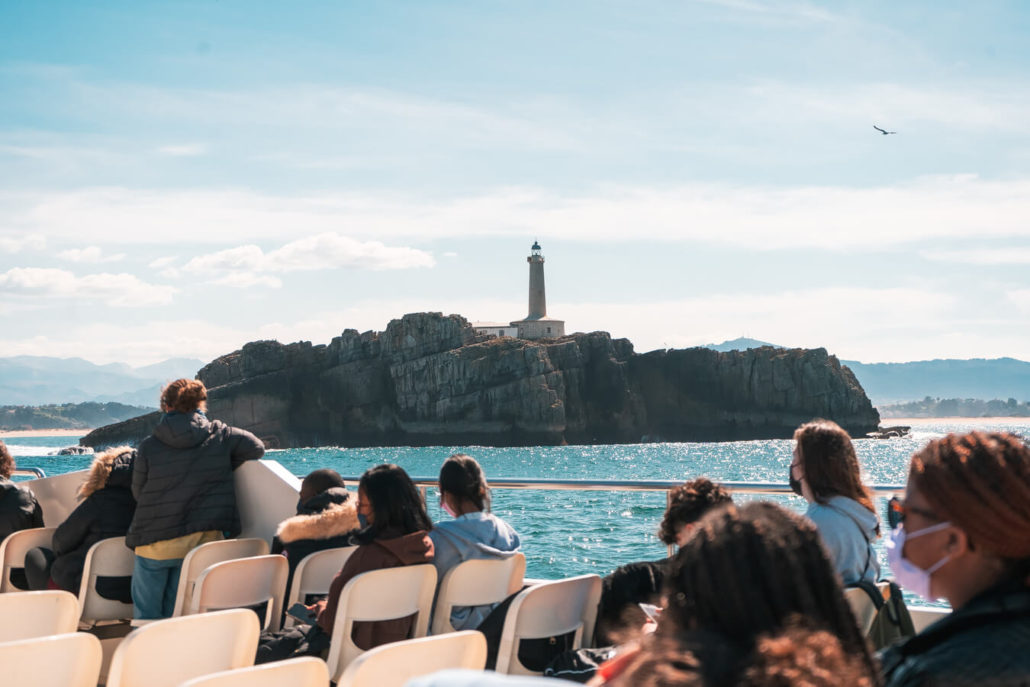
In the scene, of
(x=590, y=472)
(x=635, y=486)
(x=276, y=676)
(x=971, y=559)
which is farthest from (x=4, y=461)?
(x=590, y=472)

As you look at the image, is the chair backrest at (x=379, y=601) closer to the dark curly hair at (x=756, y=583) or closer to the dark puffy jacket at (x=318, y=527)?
the dark puffy jacket at (x=318, y=527)

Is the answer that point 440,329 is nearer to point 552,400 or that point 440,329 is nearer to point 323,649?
point 552,400

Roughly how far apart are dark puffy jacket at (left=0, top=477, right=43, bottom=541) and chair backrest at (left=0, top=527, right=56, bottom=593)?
22cm

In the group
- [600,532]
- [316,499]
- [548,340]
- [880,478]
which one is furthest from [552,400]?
[316,499]

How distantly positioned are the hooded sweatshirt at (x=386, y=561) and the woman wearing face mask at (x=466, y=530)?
0.25 feet

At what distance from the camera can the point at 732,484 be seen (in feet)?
15.6

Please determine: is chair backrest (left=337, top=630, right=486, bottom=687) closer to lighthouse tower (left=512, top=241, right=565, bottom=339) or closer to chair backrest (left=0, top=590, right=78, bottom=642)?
chair backrest (left=0, top=590, right=78, bottom=642)

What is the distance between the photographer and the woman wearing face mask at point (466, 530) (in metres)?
3.66

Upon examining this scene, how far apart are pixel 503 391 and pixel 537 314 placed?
16.1m

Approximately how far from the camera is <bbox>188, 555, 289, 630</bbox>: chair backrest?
370 cm

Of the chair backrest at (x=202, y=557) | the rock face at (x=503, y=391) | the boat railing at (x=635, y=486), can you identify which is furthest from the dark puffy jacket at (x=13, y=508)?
the rock face at (x=503, y=391)

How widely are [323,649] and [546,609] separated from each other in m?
0.96

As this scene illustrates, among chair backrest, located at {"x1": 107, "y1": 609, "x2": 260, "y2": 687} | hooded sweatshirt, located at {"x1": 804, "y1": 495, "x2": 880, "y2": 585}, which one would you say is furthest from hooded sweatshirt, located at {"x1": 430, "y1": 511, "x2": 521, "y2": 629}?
hooded sweatshirt, located at {"x1": 804, "y1": 495, "x2": 880, "y2": 585}

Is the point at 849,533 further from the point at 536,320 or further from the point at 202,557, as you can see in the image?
the point at 536,320
